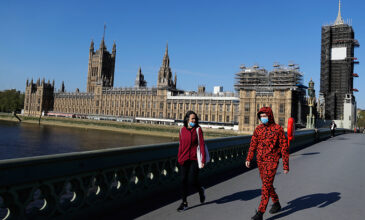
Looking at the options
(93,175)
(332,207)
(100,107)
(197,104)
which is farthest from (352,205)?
(100,107)

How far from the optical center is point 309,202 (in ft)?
18.5

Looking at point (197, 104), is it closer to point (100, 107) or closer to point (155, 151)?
point (100, 107)

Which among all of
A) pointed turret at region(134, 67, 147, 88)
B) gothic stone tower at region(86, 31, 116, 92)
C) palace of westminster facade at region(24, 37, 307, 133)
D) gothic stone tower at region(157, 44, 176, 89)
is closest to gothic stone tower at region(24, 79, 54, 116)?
palace of westminster facade at region(24, 37, 307, 133)

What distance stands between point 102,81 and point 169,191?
390 feet

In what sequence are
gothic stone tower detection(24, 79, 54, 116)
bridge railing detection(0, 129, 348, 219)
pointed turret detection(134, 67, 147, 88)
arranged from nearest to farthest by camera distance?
1. bridge railing detection(0, 129, 348, 219)
2. pointed turret detection(134, 67, 147, 88)
3. gothic stone tower detection(24, 79, 54, 116)

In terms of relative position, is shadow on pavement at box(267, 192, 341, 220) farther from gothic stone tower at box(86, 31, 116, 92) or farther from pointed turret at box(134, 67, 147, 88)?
gothic stone tower at box(86, 31, 116, 92)

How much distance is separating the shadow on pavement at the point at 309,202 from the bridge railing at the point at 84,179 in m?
2.38

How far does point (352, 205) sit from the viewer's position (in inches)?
215

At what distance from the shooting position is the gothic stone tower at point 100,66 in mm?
135625

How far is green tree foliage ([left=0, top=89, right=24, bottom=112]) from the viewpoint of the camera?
436ft

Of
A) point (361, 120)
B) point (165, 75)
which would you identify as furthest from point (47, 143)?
point (361, 120)

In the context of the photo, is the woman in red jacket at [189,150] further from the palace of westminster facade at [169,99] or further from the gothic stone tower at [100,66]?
the gothic stone tower at [100,66]

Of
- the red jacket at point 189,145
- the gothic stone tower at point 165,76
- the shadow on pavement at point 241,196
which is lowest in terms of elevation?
the shadow on pavement at point 241,196

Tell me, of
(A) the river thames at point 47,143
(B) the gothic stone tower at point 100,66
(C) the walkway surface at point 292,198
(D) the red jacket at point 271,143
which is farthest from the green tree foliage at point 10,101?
(D) the red jacket at point 271,143
